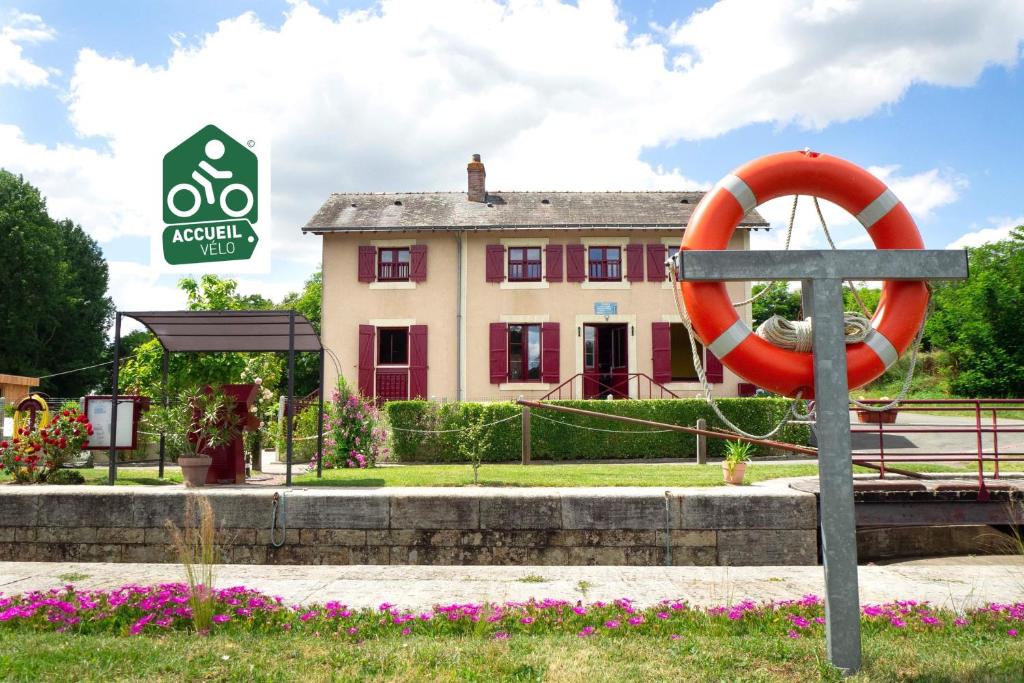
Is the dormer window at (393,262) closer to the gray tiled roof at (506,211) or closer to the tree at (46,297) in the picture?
the gray tiled roof at (506,211)

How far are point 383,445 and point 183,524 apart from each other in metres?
5.40

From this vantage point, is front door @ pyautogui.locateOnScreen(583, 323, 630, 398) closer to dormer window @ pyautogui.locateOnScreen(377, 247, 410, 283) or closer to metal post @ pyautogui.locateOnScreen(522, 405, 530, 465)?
dormer window @ pyautogui.locateOnScreen(377, 247, 410, 283)

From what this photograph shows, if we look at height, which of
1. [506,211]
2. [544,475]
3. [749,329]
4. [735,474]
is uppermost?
[506,211]

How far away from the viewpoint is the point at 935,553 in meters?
8.09

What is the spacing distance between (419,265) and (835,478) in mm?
14873

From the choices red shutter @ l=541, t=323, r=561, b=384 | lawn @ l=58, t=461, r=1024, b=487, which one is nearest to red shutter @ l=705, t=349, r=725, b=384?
red shutter @ l=541, t=323, r=561, b=384

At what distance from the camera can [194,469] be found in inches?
294

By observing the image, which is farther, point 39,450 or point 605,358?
point 605,358

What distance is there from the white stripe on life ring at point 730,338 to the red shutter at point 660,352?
13.0 metres

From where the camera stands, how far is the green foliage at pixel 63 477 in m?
7.97

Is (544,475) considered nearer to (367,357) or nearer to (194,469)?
(194,469)

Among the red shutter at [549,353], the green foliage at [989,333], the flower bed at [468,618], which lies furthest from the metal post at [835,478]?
the green foliage at [989,333]

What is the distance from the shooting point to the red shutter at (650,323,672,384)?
17.1 metres

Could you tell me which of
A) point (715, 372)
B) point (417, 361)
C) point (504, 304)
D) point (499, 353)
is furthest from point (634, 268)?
point (417, 361)
